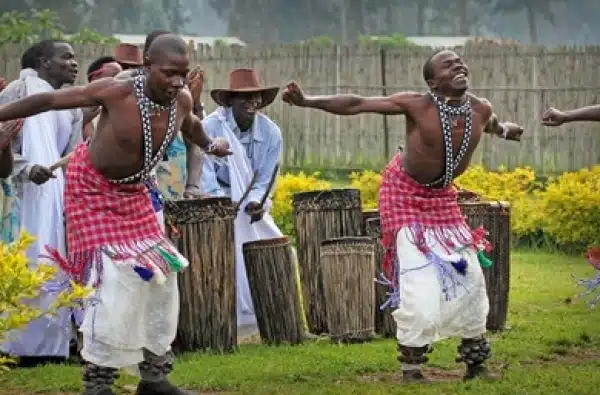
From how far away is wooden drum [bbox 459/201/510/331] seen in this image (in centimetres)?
1109

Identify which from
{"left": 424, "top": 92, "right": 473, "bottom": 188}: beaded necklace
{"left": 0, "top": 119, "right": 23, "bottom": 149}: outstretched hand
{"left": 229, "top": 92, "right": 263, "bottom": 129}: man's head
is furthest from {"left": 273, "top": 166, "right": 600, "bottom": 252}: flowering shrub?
{"left": 0, "top": 119, "right": 23, "bottom": 149}: outstretched hand

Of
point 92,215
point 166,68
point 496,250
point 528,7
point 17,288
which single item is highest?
point 528,7

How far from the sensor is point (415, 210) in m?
9.39

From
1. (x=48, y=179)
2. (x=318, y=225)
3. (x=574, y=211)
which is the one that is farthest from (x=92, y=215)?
(x=574, y=211)

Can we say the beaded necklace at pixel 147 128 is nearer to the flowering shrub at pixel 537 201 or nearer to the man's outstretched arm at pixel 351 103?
the man's outstretched arm at pixel 351 103

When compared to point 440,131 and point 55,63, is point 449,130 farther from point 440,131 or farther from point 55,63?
point 55,63

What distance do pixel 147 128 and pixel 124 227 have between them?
0.56 m

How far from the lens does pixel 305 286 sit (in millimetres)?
11633

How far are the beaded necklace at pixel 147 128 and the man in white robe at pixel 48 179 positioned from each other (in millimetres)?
1546

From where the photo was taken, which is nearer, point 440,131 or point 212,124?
point 440,131

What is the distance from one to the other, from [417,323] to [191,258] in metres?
1.75

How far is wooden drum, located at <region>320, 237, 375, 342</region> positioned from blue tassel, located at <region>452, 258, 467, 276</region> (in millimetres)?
1690

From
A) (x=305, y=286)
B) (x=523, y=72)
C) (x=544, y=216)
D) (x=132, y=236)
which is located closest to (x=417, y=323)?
(x=132, y=236)

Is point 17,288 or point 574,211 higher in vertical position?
point 17,288
